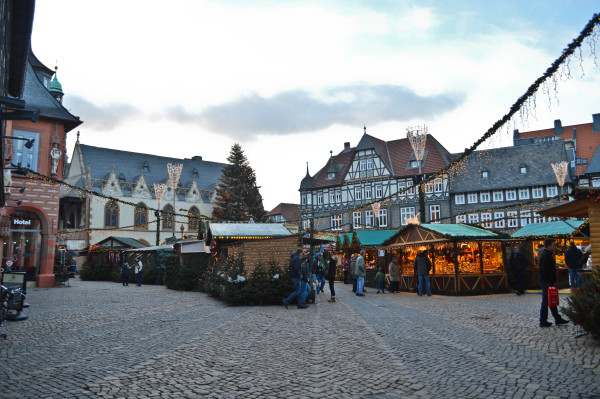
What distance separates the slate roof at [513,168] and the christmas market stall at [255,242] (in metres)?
32.3

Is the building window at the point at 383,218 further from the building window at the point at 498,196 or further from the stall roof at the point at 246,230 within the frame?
the stall roof at the point at 246,230

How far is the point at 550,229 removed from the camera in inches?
788

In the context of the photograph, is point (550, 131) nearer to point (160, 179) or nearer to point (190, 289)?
point (160, 179)

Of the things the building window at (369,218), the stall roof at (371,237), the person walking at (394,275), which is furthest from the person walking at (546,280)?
the building window at (369,218)

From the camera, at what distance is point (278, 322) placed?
10.2 meters

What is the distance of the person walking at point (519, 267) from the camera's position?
1689cm

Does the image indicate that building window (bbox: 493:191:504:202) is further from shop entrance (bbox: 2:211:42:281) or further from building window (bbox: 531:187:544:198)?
shop entrance (bbox: 2:211:42:281)

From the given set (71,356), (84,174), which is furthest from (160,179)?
(71,356)

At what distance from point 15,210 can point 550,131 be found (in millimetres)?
69397

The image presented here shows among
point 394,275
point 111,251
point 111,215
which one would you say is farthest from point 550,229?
point 111,215

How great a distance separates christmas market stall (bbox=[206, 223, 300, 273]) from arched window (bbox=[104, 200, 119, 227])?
42080 mm

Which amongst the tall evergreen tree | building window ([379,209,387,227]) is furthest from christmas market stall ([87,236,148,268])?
building window ([379,209,387,227])

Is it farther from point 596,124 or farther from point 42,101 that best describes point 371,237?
point 596,124

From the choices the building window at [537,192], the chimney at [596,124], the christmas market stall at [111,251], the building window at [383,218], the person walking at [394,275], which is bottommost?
the person walking at [394,275]
